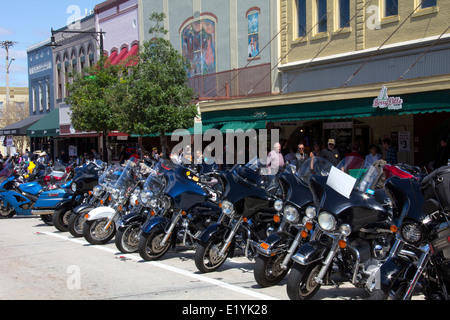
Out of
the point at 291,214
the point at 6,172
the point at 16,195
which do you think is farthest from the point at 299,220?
the point at 6,172

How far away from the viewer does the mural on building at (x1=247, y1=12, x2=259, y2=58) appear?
69.3 ft

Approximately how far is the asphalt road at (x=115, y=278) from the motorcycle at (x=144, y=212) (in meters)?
0.26

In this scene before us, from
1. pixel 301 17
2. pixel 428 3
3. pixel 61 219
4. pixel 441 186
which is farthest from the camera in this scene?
pixel 301 17

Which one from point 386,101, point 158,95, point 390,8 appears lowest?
point 386,101

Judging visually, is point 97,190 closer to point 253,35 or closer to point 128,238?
point 128,238

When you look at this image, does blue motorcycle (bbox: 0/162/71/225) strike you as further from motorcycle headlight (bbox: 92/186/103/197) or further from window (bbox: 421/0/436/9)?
window (bbox: 421/0/436/9)

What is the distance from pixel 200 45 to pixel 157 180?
53.8 feet

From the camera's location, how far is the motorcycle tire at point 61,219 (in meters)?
11.7

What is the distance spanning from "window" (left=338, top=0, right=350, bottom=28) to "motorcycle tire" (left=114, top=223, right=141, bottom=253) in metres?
11.7

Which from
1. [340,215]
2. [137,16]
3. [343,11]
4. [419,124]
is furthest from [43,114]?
[340,215]

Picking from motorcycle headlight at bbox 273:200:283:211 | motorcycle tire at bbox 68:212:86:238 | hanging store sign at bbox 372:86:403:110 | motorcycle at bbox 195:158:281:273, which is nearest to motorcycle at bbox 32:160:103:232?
motorcycle tire at bbox 68:212:86:238

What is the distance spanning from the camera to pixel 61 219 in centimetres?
1177

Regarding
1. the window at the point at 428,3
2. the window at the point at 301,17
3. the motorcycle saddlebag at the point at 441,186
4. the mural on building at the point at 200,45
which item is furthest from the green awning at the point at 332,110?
the motorcycle saddlebag at the point at 441,186

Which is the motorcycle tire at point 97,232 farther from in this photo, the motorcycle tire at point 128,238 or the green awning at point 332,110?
the green awning at point 332,110
